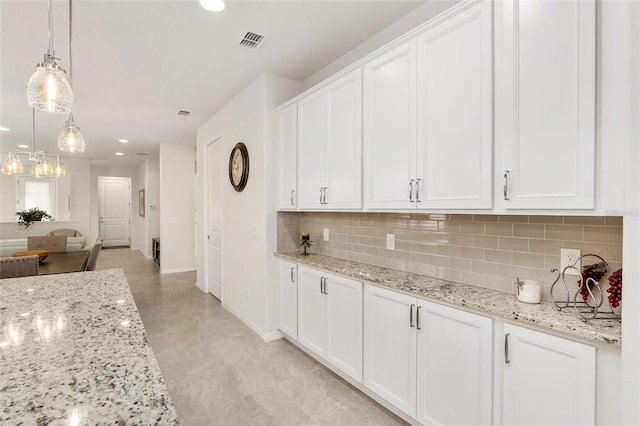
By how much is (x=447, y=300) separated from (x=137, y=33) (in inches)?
113

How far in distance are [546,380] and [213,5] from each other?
276 centimetres

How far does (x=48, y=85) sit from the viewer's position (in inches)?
52.1

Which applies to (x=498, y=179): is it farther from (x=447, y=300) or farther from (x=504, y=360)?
(x=504, y=360)

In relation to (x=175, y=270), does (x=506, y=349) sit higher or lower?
higher

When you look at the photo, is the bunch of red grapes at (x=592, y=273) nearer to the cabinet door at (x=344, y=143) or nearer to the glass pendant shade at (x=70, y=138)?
the cabinet door at (x=344, y=143)

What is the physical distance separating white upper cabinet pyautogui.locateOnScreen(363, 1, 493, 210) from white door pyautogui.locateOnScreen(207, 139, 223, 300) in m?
2.92

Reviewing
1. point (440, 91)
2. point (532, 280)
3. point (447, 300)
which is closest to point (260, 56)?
point (440, 91)

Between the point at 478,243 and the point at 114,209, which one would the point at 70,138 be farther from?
the point at 114,209

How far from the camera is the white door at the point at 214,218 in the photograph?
15.0ft

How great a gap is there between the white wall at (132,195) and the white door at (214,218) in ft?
21.2

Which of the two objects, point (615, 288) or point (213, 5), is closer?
point (615, 288)

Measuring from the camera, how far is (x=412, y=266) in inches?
88.3

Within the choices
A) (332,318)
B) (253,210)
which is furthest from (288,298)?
(253,210)

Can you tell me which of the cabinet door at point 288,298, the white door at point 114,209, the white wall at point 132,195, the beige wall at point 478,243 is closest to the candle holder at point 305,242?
the cabinet door at point 288,298
